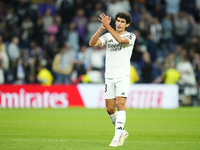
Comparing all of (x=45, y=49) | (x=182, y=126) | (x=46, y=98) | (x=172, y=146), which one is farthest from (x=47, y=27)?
(x=172, y=146)

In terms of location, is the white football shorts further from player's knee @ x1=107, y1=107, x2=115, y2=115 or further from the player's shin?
the player's shin

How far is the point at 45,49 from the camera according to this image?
2061 cm

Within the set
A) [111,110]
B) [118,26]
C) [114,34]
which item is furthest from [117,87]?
[118,26]

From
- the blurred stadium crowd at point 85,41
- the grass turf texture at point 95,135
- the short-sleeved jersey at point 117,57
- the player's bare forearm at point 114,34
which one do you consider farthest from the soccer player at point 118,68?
the blurred stadium crowd at point 85,41

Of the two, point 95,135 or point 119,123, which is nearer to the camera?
point 119,123

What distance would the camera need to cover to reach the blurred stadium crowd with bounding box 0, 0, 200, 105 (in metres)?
19.4

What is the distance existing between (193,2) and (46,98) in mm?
10538

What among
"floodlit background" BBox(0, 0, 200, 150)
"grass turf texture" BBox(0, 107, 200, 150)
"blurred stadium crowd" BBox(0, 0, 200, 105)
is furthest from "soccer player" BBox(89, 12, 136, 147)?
"blurred stadium crowd" BBox(0, 0, 200, 105)

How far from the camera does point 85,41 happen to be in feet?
70.1

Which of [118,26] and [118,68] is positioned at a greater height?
[118,26]

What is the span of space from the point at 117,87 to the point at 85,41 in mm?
14076

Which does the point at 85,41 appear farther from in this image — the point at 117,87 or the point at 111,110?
the point at 117,87

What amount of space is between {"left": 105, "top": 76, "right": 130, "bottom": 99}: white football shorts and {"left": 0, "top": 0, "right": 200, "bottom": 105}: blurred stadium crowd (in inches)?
454

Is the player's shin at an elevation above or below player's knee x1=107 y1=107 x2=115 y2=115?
below
